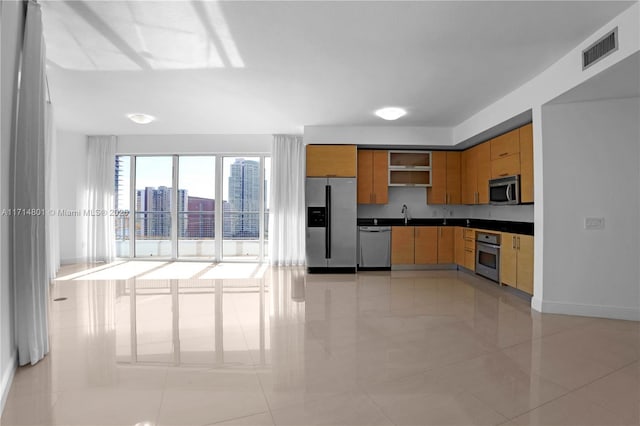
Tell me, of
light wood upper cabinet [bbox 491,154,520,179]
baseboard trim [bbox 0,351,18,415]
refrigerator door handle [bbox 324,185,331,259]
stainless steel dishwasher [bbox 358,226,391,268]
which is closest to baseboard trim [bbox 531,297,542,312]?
light wood upper cabinet [bbox 491,154,520,179]

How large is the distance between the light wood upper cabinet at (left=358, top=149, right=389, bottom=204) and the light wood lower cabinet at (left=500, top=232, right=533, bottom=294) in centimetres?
226

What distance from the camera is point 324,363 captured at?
263cm

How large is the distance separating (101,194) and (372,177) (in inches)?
210

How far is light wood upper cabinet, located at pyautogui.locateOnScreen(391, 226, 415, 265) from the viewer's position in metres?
6.58

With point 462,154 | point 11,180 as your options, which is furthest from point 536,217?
point 11,180

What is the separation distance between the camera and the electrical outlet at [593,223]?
3.81 metres

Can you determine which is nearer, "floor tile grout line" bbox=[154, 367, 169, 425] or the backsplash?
"floor tile grout line" bbox=[154, 367, 169, 425]

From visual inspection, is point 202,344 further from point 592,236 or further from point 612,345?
point 592,236

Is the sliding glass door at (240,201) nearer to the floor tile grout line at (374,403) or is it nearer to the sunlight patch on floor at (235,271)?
the sunlight patch on floor at (235,271)

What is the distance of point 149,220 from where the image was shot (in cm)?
754

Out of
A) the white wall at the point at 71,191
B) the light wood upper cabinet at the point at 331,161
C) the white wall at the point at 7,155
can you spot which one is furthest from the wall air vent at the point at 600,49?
the white wall at the point at 71,191

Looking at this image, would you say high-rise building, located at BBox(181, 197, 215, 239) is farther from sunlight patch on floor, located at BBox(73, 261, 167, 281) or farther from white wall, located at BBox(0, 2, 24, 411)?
white wall, located at BBox(0, 2, 24, 411)

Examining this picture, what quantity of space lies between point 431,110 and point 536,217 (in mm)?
2171

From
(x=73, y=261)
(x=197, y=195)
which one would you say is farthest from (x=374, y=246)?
(x=73, y=261)
